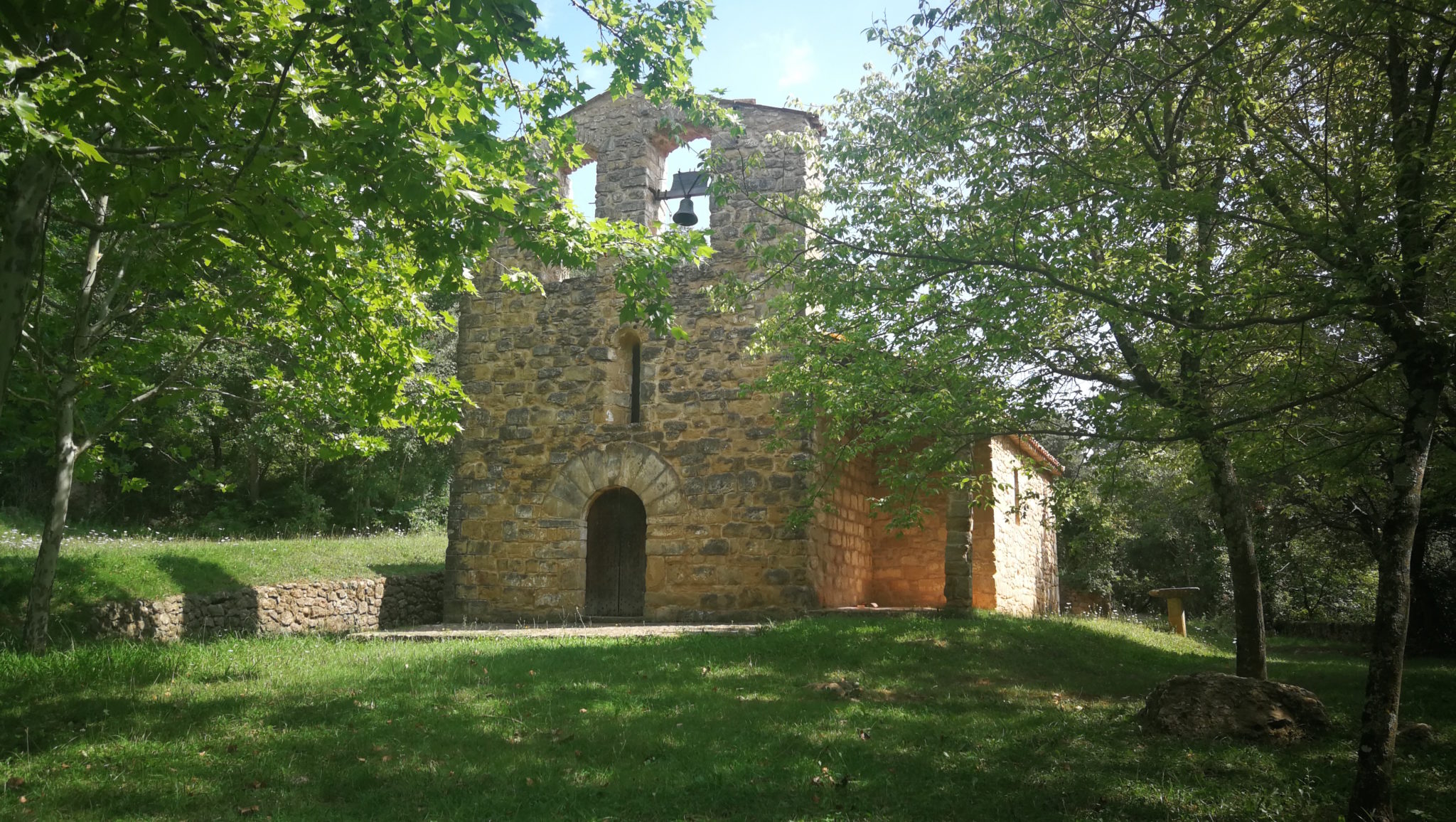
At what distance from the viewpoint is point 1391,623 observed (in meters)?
4.66

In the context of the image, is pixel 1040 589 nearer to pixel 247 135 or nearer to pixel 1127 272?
pixel 1127 272

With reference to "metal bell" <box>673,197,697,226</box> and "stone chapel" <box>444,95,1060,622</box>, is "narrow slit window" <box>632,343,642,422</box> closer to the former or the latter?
"stone chapel" <box>444,95,1060,622</box>

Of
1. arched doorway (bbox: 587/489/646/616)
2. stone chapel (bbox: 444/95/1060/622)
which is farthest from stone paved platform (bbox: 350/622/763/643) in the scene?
arched doorway (bbox: 587/489/646/616)

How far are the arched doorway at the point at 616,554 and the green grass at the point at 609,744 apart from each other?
4.55 m

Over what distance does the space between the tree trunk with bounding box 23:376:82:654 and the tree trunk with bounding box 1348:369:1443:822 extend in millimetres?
9220

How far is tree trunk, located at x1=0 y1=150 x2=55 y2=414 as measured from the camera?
4766 millimetres

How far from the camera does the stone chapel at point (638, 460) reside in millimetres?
11898

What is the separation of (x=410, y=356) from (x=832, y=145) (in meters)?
4.51

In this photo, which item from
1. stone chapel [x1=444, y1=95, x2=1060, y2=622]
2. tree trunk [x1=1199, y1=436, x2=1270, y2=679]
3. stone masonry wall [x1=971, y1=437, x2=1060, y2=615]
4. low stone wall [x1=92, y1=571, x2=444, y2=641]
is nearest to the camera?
tree trunk [x1=1199, y1=436, x2=1270, y2=679]

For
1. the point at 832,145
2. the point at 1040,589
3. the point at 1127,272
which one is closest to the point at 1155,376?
the point at 1127,272

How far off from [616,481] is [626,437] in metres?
0.63

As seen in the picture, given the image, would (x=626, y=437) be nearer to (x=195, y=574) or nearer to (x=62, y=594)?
(x=195, y=574)

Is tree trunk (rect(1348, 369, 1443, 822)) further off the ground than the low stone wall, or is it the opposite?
tree trunk (rect(1348, 369, 1443, 822))

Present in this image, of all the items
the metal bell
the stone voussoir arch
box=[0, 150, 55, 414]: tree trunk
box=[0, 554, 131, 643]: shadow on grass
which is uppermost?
the metal bell
